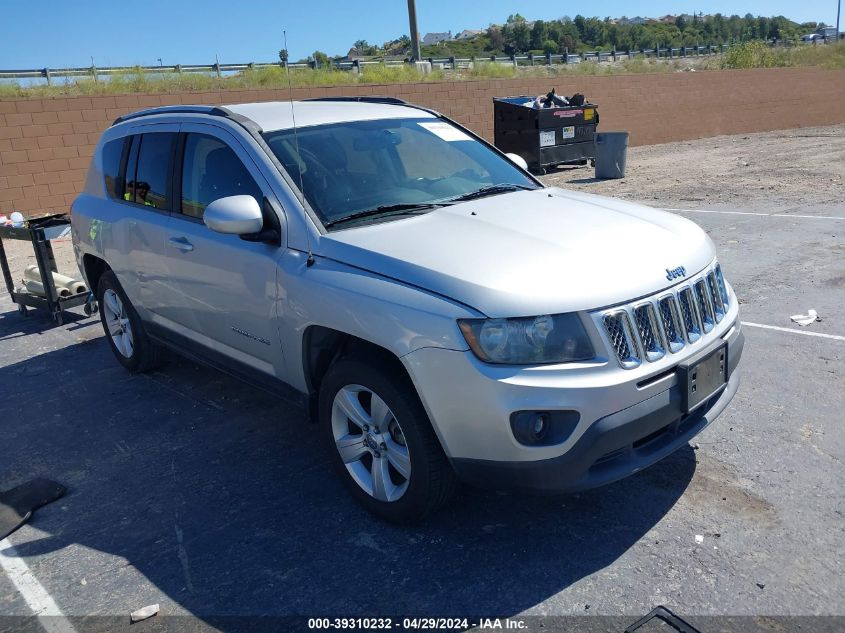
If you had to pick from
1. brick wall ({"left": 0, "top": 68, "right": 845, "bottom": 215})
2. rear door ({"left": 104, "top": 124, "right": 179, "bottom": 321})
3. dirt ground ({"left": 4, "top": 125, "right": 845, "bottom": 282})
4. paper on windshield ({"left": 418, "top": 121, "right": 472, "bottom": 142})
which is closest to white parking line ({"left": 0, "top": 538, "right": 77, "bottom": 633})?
rear door ({"left": 104, "top": 124, "right": 179, "bottom": 321})

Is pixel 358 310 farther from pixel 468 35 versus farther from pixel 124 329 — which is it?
pixel 468 35

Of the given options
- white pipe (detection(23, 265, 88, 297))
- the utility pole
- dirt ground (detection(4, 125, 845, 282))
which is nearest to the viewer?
white pipe (detection(23, 265, 88, 297))

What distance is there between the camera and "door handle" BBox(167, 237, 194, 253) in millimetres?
4441

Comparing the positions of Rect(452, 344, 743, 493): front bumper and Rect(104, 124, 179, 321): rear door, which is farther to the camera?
Rect(104, 124, 179, 321): rear door

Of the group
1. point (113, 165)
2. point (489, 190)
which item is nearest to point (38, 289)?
point (113, 165)

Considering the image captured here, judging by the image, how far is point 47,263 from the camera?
283 inches

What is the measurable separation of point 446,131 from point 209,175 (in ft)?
4.96

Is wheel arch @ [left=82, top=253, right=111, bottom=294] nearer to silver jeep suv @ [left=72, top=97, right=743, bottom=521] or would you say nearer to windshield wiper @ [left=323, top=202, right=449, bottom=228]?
silver jeep suv @ [left=72, top=97, right=743, bottom=521]

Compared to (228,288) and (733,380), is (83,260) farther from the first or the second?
(733,380)

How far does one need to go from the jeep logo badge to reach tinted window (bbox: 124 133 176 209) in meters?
3.11

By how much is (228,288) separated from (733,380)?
2.69m

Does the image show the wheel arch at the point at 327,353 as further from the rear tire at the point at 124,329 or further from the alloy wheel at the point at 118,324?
the alloy wheel at the point at 118,324

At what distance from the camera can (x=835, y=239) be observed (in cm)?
868

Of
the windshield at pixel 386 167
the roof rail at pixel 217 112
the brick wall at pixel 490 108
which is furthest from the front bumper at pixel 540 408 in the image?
the brick wall at pixel 490 108
